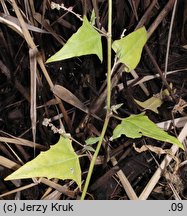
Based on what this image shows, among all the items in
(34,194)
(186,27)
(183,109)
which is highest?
(186,27)

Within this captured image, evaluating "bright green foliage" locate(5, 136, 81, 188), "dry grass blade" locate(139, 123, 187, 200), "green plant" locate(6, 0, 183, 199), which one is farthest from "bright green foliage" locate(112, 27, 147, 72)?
"dry grass blade" locate(139, 123, 187, 200)

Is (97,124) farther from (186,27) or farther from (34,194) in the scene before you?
(186,27)

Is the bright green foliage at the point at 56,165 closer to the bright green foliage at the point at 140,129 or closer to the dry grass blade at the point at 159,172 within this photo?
the bright green foliage at the point at 140,129

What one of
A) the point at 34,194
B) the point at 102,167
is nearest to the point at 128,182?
the point at 102,167

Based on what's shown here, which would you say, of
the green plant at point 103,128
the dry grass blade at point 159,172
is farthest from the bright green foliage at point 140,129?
the dry grass blade at point 159,172

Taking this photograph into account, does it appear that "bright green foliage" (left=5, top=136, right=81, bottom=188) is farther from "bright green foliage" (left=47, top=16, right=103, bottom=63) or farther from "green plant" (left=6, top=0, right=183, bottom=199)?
"bright green foliage" (left=47, top=16, right=103, bottom=63)

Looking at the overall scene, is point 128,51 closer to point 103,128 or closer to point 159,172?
point 103,128
